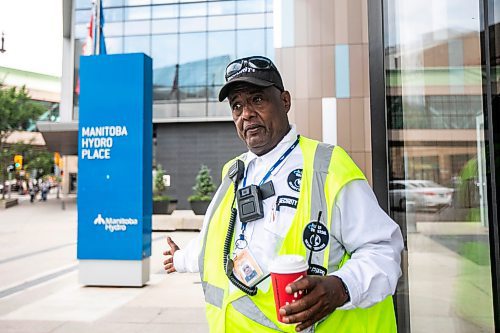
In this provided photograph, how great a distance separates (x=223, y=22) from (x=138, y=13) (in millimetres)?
5647

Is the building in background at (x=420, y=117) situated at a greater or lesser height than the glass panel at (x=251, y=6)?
lesser

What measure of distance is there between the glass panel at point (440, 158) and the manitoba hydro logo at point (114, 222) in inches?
176

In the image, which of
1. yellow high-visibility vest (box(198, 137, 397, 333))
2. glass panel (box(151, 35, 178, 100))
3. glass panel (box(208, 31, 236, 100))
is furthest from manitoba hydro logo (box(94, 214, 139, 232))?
glass panel (box(151, 35, 178, 100))

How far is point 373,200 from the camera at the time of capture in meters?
1.56

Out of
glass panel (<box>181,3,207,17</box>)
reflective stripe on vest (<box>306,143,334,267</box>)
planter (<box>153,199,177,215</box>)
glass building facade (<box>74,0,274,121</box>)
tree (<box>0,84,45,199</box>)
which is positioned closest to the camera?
reflective stripe on vest (<box>306,143,334,267</box>)

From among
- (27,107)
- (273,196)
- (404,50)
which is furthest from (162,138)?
(273,196)

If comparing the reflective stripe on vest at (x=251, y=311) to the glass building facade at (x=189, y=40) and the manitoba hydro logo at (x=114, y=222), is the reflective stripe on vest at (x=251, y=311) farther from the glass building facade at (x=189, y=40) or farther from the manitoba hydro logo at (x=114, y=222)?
the glass building facade at (x=189, y=40)

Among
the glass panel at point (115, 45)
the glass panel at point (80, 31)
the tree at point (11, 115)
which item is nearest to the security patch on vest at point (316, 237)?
the glass panel at point (115, 45)

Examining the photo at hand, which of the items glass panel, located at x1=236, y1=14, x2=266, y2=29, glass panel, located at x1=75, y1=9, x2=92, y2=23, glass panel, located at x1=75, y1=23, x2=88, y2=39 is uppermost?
glass panel, located at x1=75, y1=9, x2=92, y2=23

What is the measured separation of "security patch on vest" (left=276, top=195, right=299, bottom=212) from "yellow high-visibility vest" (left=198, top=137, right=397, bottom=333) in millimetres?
24

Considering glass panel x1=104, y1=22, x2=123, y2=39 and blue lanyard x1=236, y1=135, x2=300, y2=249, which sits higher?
glass panel x1=104, y1=22, x2=123, y2=39

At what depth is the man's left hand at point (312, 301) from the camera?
3.96ft

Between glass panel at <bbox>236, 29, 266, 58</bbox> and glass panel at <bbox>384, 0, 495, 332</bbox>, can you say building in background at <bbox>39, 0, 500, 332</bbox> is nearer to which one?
glass panel at <bbox>384, 0, 495, 332</bbox>

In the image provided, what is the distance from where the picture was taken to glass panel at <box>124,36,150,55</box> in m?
28.8
